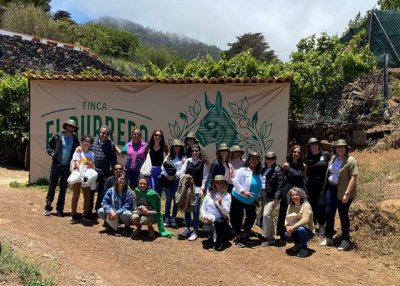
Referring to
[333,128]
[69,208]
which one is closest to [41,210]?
[69,208]

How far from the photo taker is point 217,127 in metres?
9.79

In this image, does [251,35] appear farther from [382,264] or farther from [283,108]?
[382,264]

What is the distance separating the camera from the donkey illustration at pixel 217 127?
383 inches

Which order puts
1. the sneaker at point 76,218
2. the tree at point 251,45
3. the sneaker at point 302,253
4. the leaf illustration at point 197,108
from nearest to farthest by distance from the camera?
1. the sneaker at point 302,253
2. the sneaker at point 76,218
3. the leaf illustration at point 197,108
4. the tree at point 251,45

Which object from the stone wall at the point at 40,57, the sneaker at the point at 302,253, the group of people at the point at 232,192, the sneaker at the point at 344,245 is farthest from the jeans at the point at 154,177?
the stone wall at the point at 40,57

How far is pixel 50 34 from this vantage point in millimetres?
28938

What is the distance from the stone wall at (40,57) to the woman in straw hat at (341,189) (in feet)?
40.3

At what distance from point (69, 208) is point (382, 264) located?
17.1 ft

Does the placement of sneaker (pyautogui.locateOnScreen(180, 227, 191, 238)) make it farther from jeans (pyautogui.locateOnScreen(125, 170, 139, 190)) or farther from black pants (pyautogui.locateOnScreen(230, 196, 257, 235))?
jeans (pyautogui.locateOnScreen(125, 170, 139, 190))

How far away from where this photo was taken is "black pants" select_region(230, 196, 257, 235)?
7.23 metres

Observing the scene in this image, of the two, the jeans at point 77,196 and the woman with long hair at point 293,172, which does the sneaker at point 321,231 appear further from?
the jeans at point 77,196

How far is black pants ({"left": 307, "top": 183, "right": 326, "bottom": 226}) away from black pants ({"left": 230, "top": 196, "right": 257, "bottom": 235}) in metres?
0.83

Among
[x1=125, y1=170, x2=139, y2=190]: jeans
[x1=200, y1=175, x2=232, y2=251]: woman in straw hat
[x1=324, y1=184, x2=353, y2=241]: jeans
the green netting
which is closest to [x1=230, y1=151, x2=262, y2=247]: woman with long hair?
[x1=200, y1=175, x2=232, y2=251]: woman in straw hat

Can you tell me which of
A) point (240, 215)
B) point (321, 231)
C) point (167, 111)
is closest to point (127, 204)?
point (240, 215)
